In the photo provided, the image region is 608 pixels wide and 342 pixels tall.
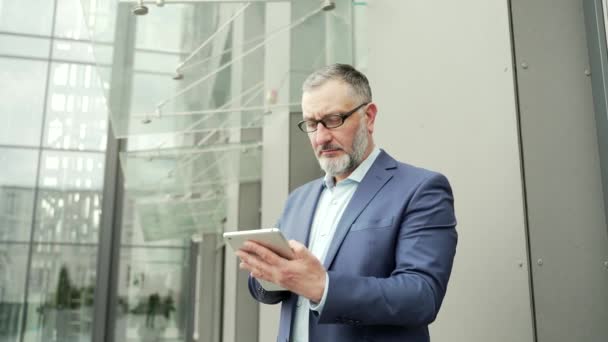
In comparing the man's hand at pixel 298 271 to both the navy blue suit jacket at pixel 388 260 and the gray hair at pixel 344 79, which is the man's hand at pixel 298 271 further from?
the gray hair at pixel 344 79

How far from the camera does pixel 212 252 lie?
385 inches

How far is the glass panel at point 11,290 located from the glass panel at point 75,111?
1.27 meters

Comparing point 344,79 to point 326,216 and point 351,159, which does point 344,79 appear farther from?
point 326,216

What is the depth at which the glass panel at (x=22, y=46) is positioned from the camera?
6.73 m

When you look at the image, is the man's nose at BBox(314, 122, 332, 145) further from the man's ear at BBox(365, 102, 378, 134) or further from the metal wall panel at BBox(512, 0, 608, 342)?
the metal wall panel at BBox(512, 0, 608, 342)

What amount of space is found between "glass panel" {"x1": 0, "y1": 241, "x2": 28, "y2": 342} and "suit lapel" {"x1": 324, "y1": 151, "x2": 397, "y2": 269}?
5.99 m

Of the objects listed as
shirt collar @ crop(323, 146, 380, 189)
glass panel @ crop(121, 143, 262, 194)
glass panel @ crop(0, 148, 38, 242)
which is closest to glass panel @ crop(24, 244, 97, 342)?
glass panel @ crop(0, 148, 38, 242)

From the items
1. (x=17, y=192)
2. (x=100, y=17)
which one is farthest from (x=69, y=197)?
(x=100, y=17)

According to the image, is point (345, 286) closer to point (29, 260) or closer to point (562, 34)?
point (562, 34)

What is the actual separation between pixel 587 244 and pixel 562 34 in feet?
1.99

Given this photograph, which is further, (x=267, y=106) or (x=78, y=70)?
(x=78, y=70)

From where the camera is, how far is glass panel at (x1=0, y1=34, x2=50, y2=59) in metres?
6.73

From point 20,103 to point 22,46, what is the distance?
670mm

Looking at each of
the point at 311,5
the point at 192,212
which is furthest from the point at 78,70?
the point at 311,5
